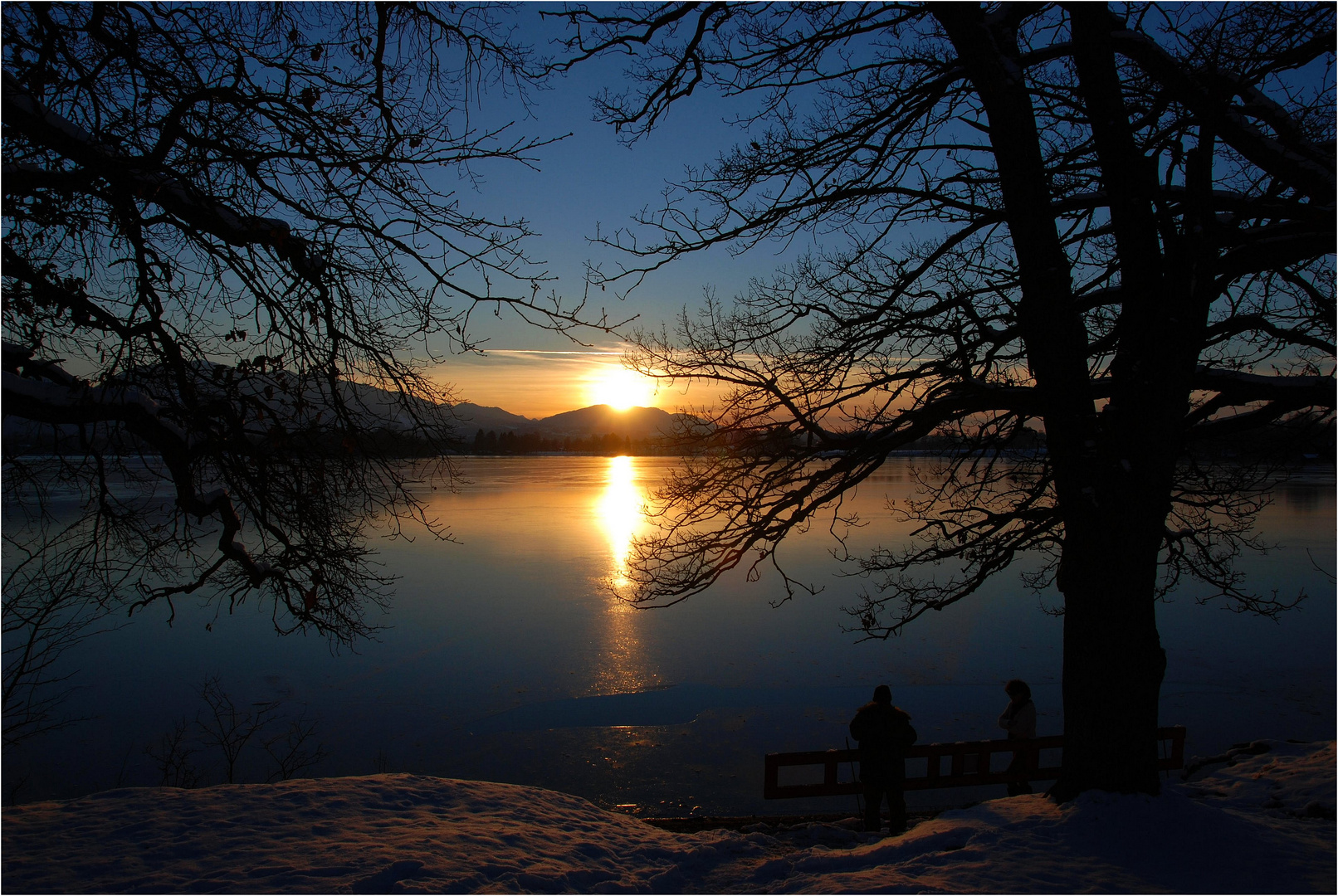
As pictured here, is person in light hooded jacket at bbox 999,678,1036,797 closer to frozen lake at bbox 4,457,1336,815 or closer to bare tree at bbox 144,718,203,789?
frozen lake at bbox 4,457,1336,815

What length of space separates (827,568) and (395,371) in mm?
20080

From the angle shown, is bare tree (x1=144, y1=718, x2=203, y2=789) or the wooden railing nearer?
the wooden railing

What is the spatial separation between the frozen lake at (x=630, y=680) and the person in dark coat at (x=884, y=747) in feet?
9.29

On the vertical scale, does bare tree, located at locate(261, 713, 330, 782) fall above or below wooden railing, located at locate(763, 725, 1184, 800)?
below

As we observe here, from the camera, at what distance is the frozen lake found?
34.9 ft

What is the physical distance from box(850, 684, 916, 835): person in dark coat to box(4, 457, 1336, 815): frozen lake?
2.83 meters

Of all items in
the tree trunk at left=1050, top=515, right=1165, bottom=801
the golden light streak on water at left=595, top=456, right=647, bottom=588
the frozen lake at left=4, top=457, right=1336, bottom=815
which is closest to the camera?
the tree trunk at left=1050, top=515, right=1165, bottom=801

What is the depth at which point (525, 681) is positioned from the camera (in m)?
14.2

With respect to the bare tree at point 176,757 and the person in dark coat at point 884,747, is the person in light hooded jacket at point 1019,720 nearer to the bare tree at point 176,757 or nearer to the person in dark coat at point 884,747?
the person in dark coat at point 884,747

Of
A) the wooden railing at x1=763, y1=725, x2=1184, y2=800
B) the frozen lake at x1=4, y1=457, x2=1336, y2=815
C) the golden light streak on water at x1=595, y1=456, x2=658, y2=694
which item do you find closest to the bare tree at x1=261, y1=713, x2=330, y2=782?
the frozen lake at x1=4, y1=457, x2=1336, y2=815

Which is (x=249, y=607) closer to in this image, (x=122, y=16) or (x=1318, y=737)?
(x=122, y=16)

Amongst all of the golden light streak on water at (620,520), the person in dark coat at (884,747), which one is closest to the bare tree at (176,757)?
the golden light streak on water at (620,520)

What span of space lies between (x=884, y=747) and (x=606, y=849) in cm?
283

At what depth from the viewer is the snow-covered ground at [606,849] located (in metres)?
4.27
